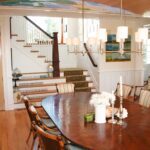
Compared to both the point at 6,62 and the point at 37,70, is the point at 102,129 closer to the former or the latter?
the point at 6,62

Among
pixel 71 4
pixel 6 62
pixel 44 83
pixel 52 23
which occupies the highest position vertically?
pixel 52 23

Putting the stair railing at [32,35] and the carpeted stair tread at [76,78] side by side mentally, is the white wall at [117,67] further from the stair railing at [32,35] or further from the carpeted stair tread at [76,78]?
the stair railing at [32,35]

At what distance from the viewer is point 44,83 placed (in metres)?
7.22

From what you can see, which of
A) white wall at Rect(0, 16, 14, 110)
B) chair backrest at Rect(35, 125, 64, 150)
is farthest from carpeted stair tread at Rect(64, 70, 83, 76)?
chair backrest at Rect(35, 125, 64, 150)

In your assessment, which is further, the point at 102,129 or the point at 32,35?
the point at 32,35

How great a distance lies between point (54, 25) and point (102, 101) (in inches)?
310

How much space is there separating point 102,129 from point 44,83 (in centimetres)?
480

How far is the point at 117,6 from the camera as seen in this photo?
17.8ft

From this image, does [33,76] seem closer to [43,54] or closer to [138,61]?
[43,54]

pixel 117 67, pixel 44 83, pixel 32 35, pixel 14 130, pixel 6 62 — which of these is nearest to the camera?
pixel 14 130

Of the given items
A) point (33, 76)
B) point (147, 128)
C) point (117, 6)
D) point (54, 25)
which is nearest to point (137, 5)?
point (117, 6)

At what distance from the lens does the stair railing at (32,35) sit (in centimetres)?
759

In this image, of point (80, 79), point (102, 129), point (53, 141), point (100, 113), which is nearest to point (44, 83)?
point (80, 79)

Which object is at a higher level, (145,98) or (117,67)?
(117,67)
